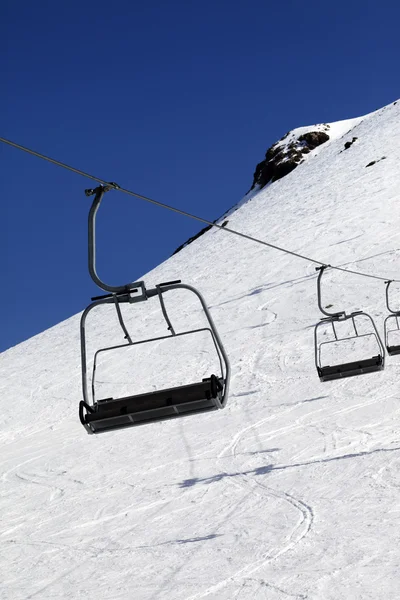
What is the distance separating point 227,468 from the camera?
15.7m

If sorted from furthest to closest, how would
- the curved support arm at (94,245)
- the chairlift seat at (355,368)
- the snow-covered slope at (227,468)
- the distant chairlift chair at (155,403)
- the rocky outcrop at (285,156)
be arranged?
the rocky outcrop at (285,156) → the snow-covered slope at (227,468) → the chairlift seat at (355,368) → the distant chairlift chair at (155,403) → the curved support arm at (94,245)

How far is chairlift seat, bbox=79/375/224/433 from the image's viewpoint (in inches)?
219

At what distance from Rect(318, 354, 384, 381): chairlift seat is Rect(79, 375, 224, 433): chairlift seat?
444 cm

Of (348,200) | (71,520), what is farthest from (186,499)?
(348,200)

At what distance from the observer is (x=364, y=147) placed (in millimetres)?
61344

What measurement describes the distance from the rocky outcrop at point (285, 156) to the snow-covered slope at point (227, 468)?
1781 inches

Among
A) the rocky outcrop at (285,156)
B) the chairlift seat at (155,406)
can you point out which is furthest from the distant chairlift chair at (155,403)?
the rocky outcrop at (285,156)

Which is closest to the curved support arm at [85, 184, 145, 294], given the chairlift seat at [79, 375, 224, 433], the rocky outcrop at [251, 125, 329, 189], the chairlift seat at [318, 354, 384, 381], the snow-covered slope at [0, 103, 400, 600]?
the chairlift seat at [79, 375, 224, 433]

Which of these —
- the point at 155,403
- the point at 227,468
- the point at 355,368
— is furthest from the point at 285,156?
the point at 155,403

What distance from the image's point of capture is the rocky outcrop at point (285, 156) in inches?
3231

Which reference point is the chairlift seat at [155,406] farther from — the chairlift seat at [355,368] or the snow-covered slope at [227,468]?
the snow-covered slope at [227,468]

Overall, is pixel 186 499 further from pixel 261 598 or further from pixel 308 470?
pixel 261 598

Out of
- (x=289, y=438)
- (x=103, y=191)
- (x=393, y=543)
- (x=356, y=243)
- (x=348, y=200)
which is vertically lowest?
(x=393, y=543)

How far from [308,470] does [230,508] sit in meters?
2.02
